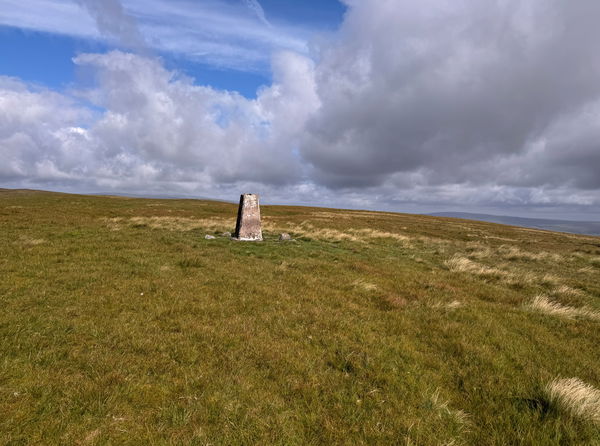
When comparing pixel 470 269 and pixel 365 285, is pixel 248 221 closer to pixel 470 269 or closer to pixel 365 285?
pixel 365 285

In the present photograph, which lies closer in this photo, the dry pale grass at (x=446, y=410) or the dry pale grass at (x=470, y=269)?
the dry pale grass at (x=446, y=410)

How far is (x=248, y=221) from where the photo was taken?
75.7ft

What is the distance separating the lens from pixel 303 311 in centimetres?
948

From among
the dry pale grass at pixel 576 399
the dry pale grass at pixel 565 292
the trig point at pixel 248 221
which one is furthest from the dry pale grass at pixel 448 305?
the trig point at pixel 248 221

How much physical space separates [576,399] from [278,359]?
18.0 feet

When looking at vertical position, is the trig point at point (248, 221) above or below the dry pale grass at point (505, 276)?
above

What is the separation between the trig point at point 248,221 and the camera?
22.8m

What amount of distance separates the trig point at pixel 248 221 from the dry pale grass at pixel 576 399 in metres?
18.8

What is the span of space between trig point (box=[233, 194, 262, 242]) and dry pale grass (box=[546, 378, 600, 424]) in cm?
1878

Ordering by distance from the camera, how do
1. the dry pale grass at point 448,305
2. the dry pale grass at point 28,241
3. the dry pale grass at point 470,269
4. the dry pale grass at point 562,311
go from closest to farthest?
the dry pale grass at point 448,305 → the dry pale grass at point 562,311 → the dry pale grass at point 28,241 → the dry pale grass at point 470,269

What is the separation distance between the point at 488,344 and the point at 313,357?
478cm

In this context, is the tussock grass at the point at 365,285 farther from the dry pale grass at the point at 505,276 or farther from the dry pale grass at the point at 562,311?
the dry pale grass at the point at 505,276

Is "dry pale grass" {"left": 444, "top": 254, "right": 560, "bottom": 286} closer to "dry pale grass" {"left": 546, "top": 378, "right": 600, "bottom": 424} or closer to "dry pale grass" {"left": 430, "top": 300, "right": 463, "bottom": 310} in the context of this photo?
"dry pale grass" {"left": 430, "top": 300, "right": 463, "bottom": 310}

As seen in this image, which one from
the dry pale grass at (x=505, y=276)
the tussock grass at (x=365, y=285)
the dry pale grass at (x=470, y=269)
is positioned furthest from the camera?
the dry pale grass at (x=470, y=269)
